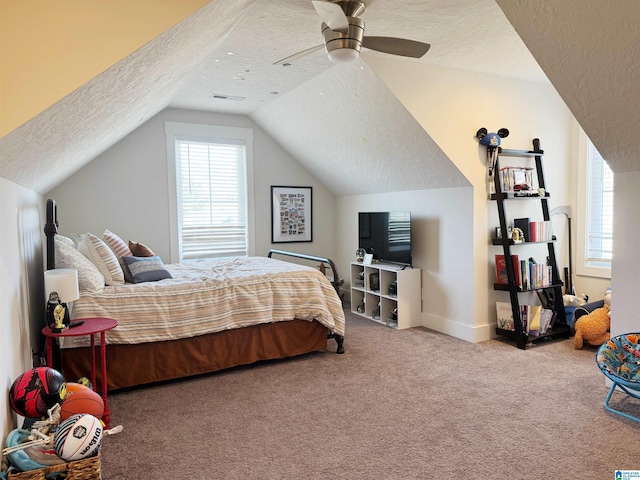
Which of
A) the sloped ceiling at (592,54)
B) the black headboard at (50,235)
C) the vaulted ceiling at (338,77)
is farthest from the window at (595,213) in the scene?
the black headboard at (50,235)

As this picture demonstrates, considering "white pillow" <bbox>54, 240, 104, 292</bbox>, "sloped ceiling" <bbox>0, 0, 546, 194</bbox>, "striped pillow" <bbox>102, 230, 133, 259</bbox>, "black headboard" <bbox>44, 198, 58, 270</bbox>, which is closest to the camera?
"sloped ceiling" <bbox>0, 0, 546, 194</bbox>

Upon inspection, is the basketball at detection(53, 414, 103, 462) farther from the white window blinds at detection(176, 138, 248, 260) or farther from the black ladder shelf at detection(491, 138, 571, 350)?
the white window blinds at detection(176, 138, 248, 260)

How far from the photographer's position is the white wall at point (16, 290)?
6.46ft

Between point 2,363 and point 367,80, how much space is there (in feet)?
10.8

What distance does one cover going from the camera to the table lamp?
8.33 ft

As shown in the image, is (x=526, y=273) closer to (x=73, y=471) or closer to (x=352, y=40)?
(x=352, y=40)

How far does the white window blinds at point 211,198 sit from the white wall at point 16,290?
2308mm

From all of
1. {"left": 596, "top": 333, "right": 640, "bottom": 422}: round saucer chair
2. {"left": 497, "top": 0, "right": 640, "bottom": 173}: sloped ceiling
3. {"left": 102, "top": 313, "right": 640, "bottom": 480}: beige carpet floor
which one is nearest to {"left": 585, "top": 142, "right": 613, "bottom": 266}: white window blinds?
{"left": 102, "top": 313, "right": 640, "bottom": 480}: beige carpet floor

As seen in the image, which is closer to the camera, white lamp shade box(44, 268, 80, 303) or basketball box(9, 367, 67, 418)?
basketball box(9, 367, 67, 418)

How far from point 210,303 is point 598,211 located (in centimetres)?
414

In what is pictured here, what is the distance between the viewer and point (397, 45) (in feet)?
9.18

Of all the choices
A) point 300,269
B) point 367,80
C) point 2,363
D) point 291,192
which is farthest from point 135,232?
point 2,363

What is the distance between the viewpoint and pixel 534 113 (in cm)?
466

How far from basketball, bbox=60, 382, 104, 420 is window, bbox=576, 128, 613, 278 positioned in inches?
189
